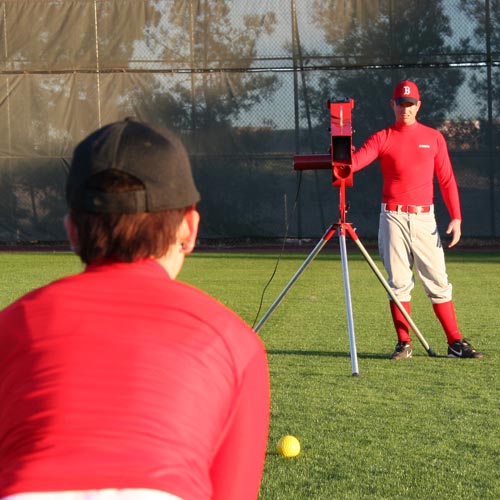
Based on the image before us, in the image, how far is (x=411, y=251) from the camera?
25.2ft

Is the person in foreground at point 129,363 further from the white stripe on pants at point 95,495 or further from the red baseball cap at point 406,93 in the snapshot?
the red baseball cap at point 406,93

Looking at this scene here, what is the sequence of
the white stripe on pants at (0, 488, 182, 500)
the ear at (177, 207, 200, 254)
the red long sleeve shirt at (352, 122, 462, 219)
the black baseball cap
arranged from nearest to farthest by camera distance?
the white stripe on pants at (0, 488, 182, 500) < the black baseball cap < the ear at (177, 207, 200, 254) < the red long sleeve shirt at (352, 122, 462, 219)

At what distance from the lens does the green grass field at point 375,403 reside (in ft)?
14.6

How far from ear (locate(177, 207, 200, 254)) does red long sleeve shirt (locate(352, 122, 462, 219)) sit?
5.54m

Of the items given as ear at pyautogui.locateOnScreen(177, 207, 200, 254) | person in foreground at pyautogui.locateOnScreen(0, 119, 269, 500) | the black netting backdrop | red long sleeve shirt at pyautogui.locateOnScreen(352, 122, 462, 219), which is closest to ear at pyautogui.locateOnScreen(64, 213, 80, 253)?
person in foreground at pyautogui.locateOnScreen(0, 119, 269, 500)

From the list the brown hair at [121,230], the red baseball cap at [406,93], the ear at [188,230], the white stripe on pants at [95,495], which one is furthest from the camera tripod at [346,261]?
Answer: the white stripe on pants at [95,495]

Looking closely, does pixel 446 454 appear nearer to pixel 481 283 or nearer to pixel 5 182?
pixel 481 283

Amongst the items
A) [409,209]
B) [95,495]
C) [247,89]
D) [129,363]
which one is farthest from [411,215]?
[247,89]

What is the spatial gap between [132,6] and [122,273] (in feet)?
65.3

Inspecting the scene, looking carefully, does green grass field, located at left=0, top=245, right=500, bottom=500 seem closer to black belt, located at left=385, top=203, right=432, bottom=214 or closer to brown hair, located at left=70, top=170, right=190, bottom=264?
black belt, located at left=385, top=203, right=432, bottom=214

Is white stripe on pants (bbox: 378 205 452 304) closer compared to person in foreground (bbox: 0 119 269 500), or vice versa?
person in foreground (bbox: 0 119 269 500)

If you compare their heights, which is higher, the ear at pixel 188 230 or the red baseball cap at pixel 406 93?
the red baseball cap at pixel 406 93

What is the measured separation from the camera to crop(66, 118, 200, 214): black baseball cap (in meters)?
1.86

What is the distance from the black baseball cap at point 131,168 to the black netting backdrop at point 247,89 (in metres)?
18.1
